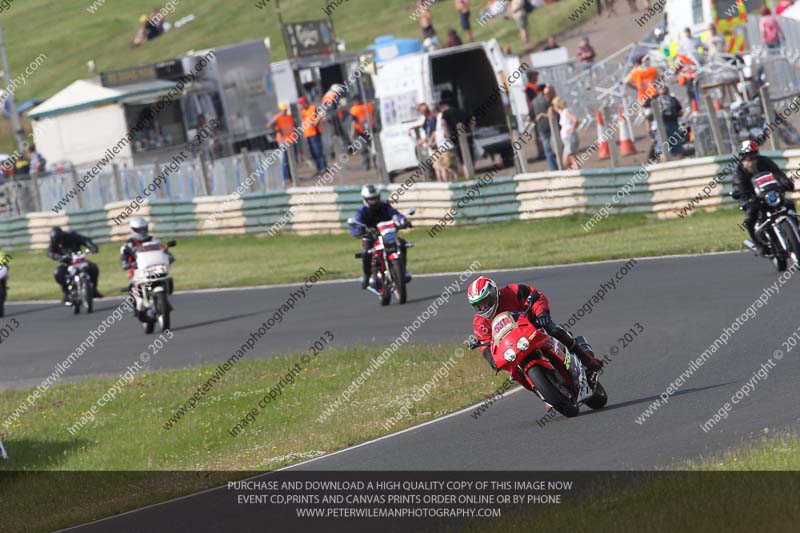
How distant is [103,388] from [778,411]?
354 inches

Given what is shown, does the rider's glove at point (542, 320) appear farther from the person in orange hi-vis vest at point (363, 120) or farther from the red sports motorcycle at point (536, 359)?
the person in orange hi-vis vest at point (363, 120)

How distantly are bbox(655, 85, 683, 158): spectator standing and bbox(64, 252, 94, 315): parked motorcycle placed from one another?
9.86 m

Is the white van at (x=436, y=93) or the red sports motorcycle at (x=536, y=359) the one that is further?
the white van at (x=436, y=93)

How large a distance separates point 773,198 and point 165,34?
5470cm

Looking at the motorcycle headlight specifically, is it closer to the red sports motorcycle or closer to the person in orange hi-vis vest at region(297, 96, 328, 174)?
the red sports motorcycle

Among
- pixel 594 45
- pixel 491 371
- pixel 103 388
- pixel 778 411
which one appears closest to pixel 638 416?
pixel 778 411

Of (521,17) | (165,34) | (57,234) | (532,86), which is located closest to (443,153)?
(532,86)

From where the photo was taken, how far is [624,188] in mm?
23875

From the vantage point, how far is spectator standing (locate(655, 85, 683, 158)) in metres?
23.6

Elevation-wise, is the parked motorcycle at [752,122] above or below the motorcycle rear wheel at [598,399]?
above

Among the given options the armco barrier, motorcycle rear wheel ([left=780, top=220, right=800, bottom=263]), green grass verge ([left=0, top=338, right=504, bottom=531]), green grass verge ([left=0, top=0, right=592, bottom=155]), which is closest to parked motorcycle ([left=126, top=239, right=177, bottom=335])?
green grass verge ([left=0, top=338, right=504, bottom=531])

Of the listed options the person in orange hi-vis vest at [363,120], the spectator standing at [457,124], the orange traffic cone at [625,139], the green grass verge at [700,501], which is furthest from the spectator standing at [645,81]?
the green grass verge at [700,501]

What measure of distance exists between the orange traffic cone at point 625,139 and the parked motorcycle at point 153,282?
1067 centimetres

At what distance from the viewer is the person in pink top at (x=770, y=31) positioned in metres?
28.8
